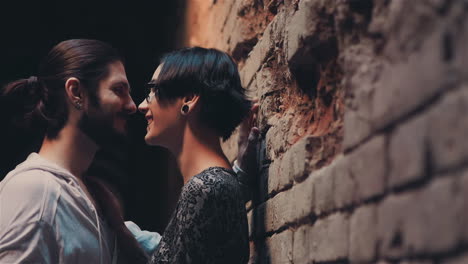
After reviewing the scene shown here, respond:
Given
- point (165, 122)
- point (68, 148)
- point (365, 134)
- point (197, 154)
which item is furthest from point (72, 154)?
point (365, 134)

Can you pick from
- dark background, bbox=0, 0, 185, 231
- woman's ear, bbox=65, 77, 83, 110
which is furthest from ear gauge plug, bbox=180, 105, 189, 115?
dark background, bbox=0, 0, 185, 231

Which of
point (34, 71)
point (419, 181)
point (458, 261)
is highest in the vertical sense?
point (34, 71)

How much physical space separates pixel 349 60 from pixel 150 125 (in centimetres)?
125

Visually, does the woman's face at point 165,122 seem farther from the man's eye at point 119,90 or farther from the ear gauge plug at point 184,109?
the man's eye at point 119,90

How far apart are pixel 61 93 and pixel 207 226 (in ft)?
3.65

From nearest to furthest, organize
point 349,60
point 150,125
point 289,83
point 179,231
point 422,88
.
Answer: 1. point 422,88
2. point 349,60
3. point 179,231
4. point 289,83
5. point 150,125

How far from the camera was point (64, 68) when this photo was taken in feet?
9.61

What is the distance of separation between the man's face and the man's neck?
1.7 inches

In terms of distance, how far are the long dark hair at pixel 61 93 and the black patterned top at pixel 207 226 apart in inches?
25.1

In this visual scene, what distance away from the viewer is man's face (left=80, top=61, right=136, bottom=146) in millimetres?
2896

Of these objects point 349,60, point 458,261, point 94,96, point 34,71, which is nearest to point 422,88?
point 458,261

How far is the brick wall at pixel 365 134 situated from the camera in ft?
3.57

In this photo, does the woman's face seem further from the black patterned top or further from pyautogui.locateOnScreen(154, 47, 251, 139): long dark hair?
the black patterned top

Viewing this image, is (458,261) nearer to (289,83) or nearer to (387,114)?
(387,114)
